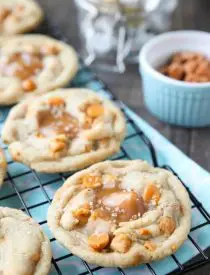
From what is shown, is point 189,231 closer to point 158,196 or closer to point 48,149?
point 158,196

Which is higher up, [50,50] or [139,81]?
[50,50]

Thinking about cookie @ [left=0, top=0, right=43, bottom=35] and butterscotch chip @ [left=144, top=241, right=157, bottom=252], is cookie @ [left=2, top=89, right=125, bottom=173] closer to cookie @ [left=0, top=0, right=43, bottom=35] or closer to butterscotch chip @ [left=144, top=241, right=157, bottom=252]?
butterscotch chip @ [left=144, top=241, right=157, bottom=252]

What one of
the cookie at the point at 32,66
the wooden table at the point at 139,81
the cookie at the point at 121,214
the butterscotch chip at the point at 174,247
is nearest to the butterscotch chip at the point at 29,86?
Result: the cookie at the point at 32,66

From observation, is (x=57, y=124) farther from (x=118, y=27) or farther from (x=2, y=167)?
(x=118, y=27)

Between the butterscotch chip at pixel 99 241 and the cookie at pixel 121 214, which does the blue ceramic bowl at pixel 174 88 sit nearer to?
the cookie at pixel 121 214

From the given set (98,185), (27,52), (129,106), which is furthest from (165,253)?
(27,52)

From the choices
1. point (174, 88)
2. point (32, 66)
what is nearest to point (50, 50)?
point (32, 66)
